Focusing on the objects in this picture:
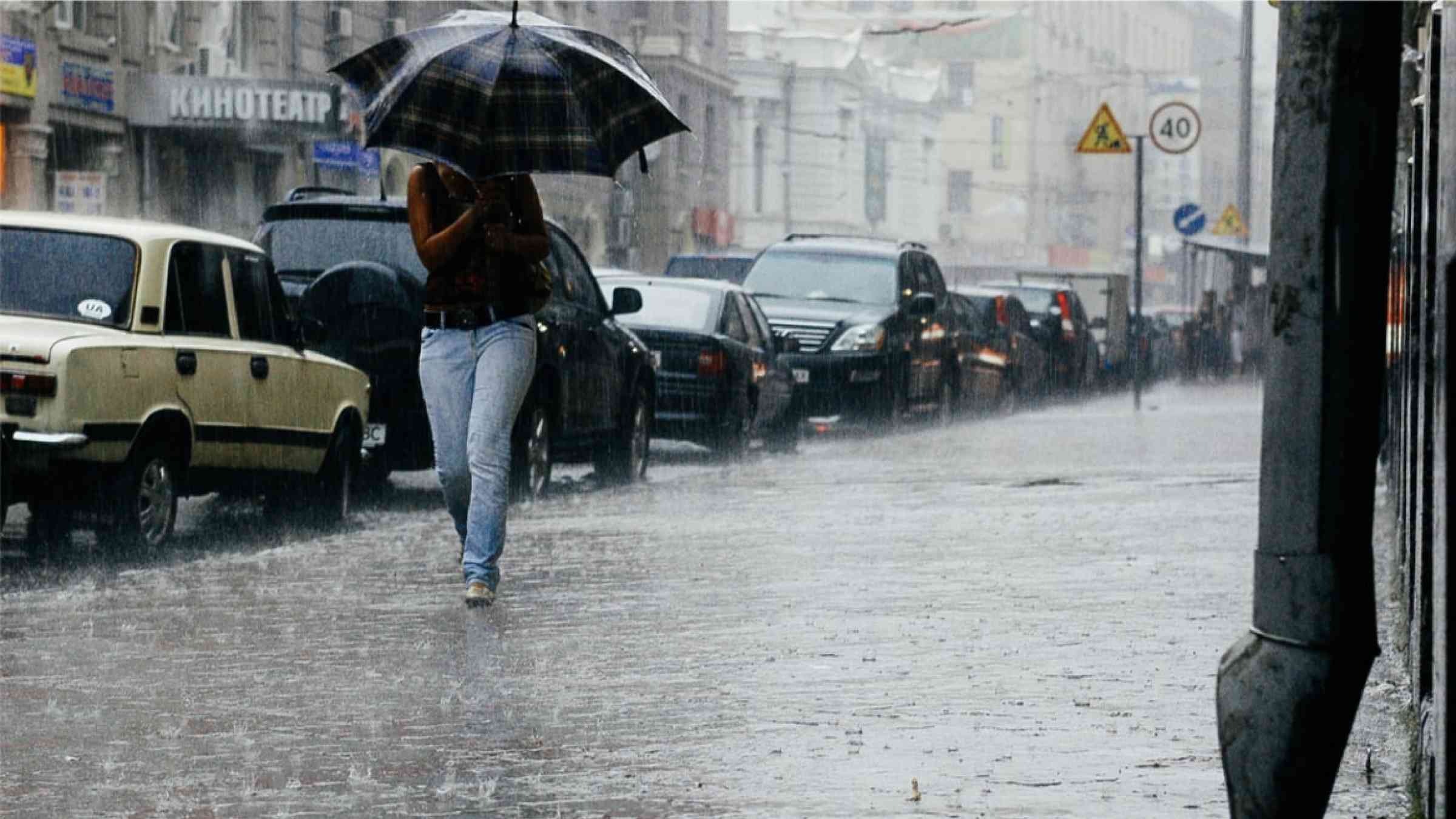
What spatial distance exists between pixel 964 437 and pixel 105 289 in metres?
13.5

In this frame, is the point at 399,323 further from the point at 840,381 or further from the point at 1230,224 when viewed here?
the point at 1230,224

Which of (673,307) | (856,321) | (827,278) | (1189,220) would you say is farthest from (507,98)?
(1189,220)

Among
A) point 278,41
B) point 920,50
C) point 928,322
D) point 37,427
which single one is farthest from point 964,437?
point 920,50

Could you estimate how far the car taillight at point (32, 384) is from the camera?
10852mm

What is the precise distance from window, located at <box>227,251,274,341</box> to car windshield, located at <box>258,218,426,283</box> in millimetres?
1466

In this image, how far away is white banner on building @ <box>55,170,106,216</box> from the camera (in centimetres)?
2969

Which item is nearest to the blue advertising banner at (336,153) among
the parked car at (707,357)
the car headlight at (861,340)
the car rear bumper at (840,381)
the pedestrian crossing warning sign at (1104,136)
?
the pedestrian crossing warning sign at (1104,136)

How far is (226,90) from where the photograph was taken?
33.9m

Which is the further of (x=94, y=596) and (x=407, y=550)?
(x=407, y=550)

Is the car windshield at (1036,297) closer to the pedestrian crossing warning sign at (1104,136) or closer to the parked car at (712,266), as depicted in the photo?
the pedestrian crossing warning sign at (1104,136)

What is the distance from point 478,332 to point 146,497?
2.81 m

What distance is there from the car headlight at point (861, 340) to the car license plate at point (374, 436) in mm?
11361

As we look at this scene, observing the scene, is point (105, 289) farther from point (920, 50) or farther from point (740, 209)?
point (920, 50)

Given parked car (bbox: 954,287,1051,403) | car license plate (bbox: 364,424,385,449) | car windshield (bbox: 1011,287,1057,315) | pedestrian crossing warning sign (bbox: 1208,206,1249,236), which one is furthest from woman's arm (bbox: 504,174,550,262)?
pedestrian crossing warning sign (bbox: 1208,206,1249,236)
